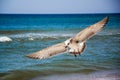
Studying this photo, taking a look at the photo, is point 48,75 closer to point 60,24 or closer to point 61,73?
point 61,73

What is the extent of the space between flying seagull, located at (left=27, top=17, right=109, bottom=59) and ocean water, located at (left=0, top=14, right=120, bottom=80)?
0.06 m

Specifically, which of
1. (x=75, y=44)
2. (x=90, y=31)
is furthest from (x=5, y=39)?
(x=90, y=31)

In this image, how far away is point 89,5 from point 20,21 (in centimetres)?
63

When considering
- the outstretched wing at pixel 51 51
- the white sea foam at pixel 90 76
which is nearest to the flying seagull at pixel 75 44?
the outstretched wing at pixel 51 51

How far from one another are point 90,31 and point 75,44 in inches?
6.5

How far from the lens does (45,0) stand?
157 inches

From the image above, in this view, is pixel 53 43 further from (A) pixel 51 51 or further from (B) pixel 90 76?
(B) pixel 90 76

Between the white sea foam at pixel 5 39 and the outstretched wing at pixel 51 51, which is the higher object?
the white sea foam at pixel 5 39

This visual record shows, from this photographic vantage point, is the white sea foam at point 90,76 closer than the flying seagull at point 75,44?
No

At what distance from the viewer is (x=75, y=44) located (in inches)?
150

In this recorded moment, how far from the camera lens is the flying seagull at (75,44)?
3816mm

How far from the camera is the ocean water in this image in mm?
3926

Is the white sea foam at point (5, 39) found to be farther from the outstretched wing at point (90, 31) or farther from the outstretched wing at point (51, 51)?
the outstretched wing at point (90, 31)

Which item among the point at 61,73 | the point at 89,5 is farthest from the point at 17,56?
the point at 89,5
